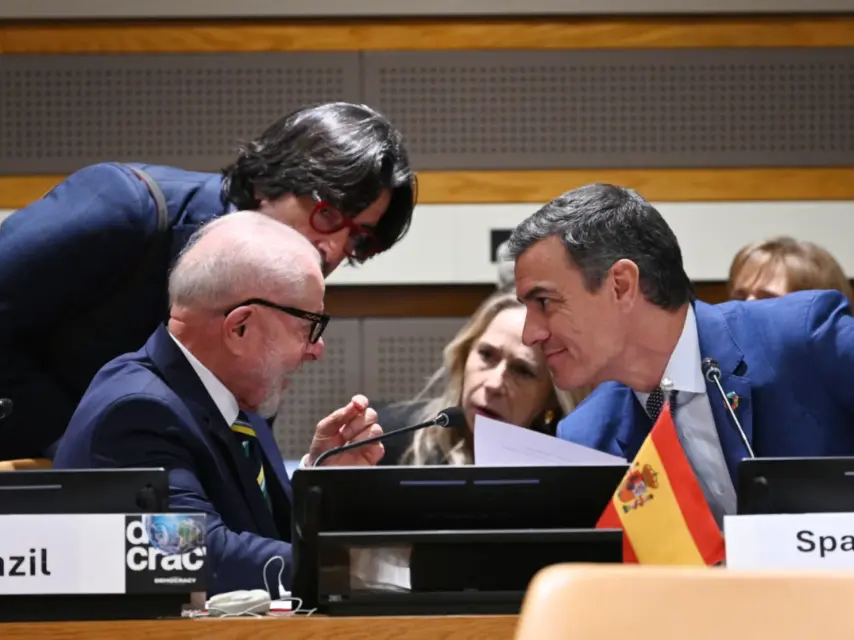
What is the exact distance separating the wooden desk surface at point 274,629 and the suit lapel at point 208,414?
62cm

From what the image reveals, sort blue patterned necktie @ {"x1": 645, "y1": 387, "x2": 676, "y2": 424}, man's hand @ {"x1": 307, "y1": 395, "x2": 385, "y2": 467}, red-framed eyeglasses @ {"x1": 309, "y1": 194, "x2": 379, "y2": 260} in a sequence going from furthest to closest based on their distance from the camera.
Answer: red-framed eyeglasses @ {"x1": 309, "y1": 194, "x2": 379, "y2": 260}, blue patterned necktie @ {"x1": 645, "y1": 387, "x2": 676, "y2": 424}, man's hand @ {"x1": 307, "y1": 395, "x2": 385, "y2": 467}

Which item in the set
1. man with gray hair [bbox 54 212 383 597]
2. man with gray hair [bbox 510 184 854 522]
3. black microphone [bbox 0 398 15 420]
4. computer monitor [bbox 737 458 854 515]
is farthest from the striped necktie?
computer monitor [bbox 737 458 854 515]

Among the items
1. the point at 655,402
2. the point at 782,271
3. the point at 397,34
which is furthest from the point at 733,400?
the point at 397,34

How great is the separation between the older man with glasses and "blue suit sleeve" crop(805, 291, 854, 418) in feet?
2.87

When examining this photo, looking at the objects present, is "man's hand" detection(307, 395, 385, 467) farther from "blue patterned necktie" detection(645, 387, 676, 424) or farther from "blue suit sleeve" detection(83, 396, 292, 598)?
"blue patterned necktie" detection(645, 387, 676, 424)

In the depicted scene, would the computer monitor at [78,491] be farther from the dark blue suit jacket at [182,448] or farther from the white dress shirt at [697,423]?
the white dress shirt at [697,423]

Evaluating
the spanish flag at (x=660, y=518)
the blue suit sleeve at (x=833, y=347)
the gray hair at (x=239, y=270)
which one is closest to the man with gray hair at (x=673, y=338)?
the blue suit sleeve at (x=833, y=347)

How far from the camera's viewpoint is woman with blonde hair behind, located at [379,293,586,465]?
340 cm

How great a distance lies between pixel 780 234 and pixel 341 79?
5.00 ft

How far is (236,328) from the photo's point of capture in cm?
226

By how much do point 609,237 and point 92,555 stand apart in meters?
1.24

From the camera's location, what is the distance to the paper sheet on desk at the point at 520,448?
6.45 feet

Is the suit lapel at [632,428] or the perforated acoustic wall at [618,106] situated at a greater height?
the perforated acoustic wall at [618,106]

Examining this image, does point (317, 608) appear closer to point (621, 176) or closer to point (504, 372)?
point (504, 372)
